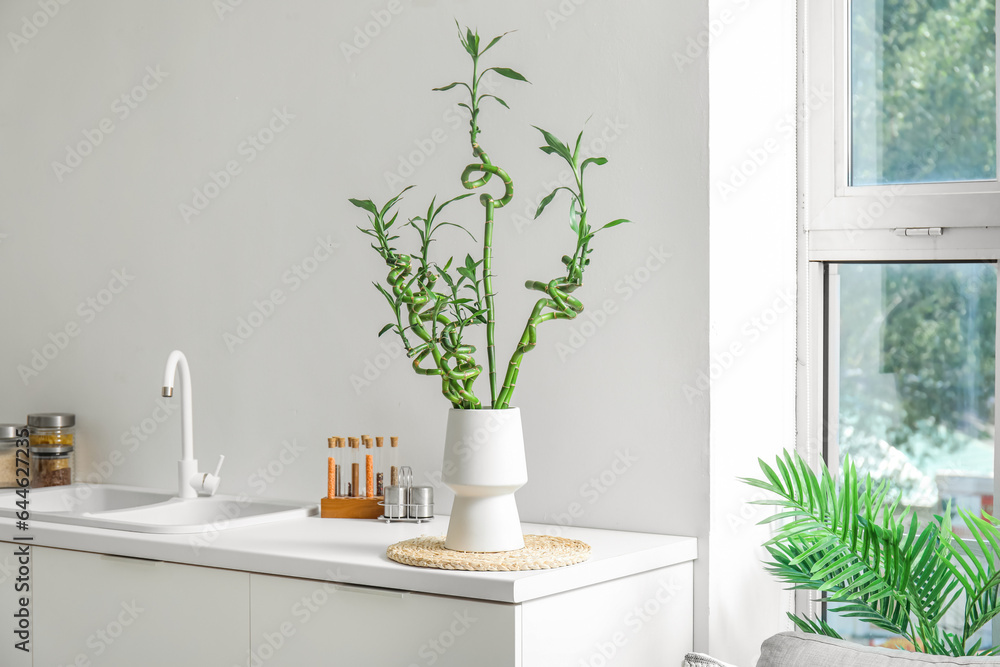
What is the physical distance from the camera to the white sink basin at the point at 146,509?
1878mm

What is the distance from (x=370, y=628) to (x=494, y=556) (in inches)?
8.5

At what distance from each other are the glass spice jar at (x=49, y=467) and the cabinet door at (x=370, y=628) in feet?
3.52

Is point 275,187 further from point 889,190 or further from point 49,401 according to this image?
point 889,190

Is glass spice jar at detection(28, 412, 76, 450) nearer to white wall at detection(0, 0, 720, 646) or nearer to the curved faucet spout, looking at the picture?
white wall at detection(0, 0, 720, 646)

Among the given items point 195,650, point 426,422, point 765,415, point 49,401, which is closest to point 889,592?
point 765,415

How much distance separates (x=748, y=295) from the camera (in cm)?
189

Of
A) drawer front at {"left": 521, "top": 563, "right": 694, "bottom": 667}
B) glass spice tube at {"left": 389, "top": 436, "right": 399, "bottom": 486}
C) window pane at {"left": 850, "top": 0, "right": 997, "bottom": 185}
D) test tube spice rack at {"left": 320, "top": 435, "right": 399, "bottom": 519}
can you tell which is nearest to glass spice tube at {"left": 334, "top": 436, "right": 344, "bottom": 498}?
test tube spice rack at {"left": 320, "top": 435, "right": 399, "bottom": 519}

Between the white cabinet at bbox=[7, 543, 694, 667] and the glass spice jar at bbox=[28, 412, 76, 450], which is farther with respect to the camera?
the glass spice jar at bbox=[28, 412, 76, 450]

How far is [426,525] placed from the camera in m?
1.94

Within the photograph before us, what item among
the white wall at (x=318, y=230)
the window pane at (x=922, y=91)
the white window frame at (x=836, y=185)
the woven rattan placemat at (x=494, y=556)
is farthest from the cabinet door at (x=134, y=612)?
the window pane at (x=922, y=91)

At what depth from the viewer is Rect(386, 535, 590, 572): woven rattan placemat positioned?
1.48 m

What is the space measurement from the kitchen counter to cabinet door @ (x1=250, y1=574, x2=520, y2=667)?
0.07ft

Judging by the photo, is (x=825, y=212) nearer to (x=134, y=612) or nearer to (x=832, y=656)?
(x=832, y=656)

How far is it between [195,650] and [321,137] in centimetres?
107
